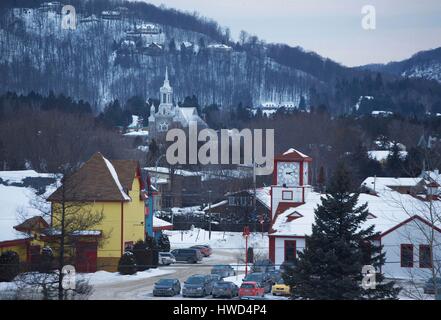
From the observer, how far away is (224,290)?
10.2 metres

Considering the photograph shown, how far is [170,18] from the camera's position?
68.4 m

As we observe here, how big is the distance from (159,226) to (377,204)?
5.14 metres

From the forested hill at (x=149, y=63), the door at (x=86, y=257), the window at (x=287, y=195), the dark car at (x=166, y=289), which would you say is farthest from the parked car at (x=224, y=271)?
the forested hill at (x=149, y=63)

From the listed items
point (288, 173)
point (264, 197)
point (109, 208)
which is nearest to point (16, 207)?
point (109, 208)

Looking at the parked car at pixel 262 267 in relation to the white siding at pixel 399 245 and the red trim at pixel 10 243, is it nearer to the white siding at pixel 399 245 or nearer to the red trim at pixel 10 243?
the white siding at pixel 399 245

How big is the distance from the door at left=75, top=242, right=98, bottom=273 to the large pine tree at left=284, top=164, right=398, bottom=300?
4.23 metres

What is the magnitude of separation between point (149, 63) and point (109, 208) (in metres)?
87.8

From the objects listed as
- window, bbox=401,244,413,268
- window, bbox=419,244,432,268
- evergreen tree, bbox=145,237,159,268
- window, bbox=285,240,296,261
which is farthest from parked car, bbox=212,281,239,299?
window, bbox=285,240,296,261

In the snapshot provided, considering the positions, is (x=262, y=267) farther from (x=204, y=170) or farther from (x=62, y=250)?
(x=204, y=170)

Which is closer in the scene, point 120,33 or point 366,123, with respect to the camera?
point 366,123

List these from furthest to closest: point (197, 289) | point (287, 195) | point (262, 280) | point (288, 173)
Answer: point (288, 173), point (287, 195), point (262, 280), point (197, 289)

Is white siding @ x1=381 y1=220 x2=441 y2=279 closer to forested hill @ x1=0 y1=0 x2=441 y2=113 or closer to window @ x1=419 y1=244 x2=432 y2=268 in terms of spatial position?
window @ x1=419 y1=244 x2=432 y2=268
